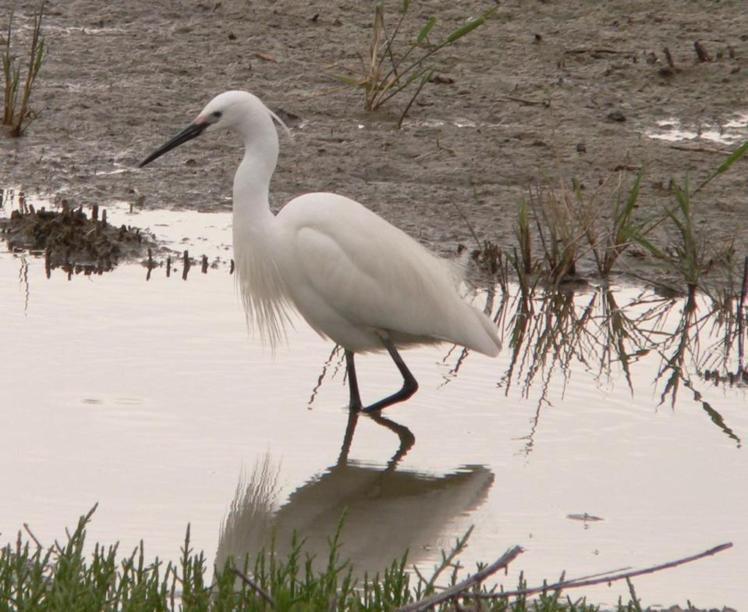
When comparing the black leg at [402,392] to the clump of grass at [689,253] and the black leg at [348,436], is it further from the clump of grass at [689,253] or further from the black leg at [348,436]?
the clump of grass at [689,253]

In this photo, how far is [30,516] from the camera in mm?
5148

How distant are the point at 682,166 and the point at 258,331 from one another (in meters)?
3.66

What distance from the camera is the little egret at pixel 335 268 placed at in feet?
21.7

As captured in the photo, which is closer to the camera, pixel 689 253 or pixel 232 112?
pixel 232 112

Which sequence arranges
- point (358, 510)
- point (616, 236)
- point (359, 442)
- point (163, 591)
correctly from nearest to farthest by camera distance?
point (163, 591), point (358, 510), point (359, 442), point (616, 236)

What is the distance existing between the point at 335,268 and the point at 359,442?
0.76m

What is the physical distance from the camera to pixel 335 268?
6.61 metres

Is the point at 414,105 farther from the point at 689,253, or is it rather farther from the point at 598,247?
the point at 689,253

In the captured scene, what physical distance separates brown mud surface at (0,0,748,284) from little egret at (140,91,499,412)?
179 cm

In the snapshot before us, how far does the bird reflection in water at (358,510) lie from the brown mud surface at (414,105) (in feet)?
9.53

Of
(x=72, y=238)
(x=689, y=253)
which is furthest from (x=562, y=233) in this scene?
(x=72, y=238)

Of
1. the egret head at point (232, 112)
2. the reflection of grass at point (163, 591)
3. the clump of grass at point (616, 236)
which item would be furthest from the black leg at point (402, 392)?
the reflection of grass at point (163, 591)

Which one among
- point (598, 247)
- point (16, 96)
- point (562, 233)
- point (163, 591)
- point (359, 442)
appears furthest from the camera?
point (16, 96)

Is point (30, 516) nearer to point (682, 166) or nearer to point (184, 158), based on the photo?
point (184, 158)
